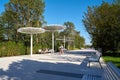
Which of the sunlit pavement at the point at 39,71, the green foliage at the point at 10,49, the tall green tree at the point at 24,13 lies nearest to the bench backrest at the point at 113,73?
the sunlit pavement at the point at 39,71

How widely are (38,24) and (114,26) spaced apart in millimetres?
22961

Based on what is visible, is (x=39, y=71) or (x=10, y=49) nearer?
(x=39, y=71)

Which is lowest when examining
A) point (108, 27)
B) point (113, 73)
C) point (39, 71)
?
point (39, 71)

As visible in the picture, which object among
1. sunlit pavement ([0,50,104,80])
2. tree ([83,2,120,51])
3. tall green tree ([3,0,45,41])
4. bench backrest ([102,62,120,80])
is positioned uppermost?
tall green tree ([3,0,45,41])

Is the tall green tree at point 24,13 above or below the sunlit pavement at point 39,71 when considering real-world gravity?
above

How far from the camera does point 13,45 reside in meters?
33.3

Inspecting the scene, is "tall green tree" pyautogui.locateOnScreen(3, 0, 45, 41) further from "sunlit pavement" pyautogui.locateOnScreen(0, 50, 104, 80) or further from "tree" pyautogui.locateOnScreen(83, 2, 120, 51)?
"sunlit pavement" pyautogui.locateOnScreen(0, 50, 104, 80)

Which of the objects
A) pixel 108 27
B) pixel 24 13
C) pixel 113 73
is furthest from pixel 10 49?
pixel 113 73

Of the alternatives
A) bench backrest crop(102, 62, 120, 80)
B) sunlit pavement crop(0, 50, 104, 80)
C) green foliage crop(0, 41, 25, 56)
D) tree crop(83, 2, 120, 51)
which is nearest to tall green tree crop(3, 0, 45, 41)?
green foliage crop(0, 41, 25, 56)

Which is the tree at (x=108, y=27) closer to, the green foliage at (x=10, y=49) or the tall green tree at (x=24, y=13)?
the green foliage at (x=10, y=49)

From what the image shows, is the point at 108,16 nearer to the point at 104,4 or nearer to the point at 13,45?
the point at 104,4

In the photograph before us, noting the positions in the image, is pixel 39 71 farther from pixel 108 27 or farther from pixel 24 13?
pixel 24 13

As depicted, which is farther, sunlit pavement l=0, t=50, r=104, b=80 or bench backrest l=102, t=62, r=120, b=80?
sunlit pavement l=0, t=50, r=104, b=80

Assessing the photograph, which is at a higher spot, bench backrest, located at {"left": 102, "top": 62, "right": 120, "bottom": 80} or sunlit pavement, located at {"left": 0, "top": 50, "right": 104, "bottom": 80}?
bench backrest, located at {"left": 102, "top": 62, "right": 120, "bottom": 80}
